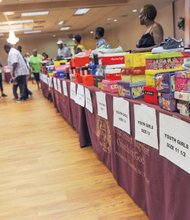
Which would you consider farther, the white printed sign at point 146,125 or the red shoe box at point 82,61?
the red shoe box at point 82,61

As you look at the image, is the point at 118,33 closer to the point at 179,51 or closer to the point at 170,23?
the point at 170,23

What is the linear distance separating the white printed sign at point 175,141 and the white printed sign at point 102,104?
0.90 meters

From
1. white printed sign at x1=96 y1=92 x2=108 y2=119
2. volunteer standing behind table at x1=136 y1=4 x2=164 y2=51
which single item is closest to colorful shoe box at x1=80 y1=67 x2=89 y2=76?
volunteer standing behind table at x1=136 y1=4 x2=164 y2=51

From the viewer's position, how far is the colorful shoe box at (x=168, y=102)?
136 cm

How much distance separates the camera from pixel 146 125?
1.60m

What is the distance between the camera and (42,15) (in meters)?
11.6

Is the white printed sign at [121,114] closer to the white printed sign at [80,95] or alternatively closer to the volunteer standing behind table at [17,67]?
the white printed sign at [80,95]

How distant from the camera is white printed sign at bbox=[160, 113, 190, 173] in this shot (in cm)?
124

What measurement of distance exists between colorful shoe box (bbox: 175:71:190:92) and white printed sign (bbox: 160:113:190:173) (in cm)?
13

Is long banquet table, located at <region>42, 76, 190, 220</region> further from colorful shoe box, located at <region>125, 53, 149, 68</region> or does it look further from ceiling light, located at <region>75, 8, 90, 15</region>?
ceiling light, located at <region>75, 8, 90, 15</region>

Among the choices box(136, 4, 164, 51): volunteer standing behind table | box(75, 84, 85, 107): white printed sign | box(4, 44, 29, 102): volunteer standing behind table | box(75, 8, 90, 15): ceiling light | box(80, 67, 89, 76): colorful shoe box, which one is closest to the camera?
box(136, 4, 164, 51): volunteer standing behind table

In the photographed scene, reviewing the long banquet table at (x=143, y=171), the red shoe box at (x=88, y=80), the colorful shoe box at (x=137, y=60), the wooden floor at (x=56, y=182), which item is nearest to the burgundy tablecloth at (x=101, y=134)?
the long banquet table at (x=143, y=171)

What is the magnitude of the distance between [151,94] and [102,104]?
2.54ft

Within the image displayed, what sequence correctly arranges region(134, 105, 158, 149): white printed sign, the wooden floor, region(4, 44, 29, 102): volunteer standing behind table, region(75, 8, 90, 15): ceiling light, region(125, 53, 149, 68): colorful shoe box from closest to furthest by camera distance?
region(134, 105, 158, 149): white printed sign < region(125, 53, 149, 68): colorful shoe box < the wooden floor < region(4, 44, 29, 102): volunteer standing behind table < region(75, 8, 90, 15): ceiling light
